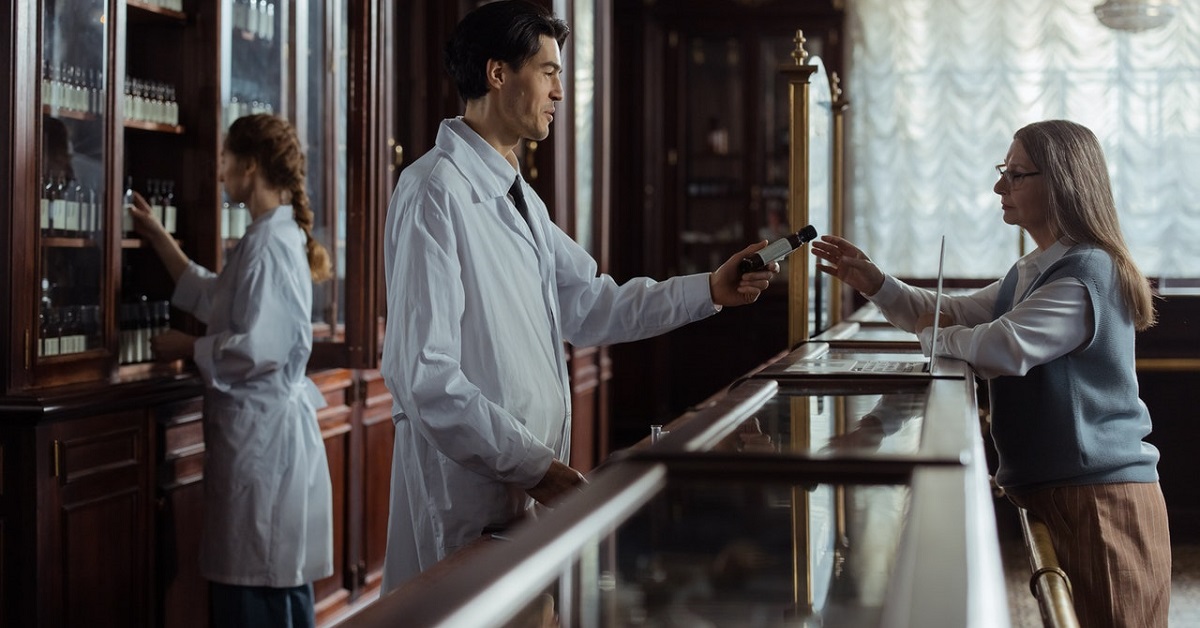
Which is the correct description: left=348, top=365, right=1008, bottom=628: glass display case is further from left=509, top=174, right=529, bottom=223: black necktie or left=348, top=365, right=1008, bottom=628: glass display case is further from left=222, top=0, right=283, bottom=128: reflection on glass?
left=222, top=0, right=283, bottom=128: reflection on glass

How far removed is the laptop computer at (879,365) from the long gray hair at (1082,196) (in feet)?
0.75

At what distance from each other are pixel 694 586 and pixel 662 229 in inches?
292

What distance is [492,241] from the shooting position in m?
2.17

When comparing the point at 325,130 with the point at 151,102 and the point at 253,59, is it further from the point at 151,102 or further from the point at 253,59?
the point at 151,102

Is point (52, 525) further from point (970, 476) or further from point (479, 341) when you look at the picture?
point (970, 476)

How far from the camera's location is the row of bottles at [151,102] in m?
3.72

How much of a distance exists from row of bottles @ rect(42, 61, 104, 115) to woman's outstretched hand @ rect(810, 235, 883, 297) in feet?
5.85

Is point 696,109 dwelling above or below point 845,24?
below

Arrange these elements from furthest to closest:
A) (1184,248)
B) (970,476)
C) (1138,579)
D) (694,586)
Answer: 1. (1184,248)
2. (1138,579)
3. (970,476)
4. (694,586)

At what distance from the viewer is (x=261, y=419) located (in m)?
3.40

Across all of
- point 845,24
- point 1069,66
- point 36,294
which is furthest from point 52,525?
point 1069,66

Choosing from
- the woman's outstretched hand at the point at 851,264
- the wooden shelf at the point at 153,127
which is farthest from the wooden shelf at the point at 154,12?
the woman's outstretched hand at the point at 851,264

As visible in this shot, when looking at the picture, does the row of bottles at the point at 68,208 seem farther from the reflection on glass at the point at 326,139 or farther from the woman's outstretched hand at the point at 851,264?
the woman's outstretched hand at the point at 851,264

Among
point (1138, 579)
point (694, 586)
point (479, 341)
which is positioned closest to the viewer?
point (694, 586)
